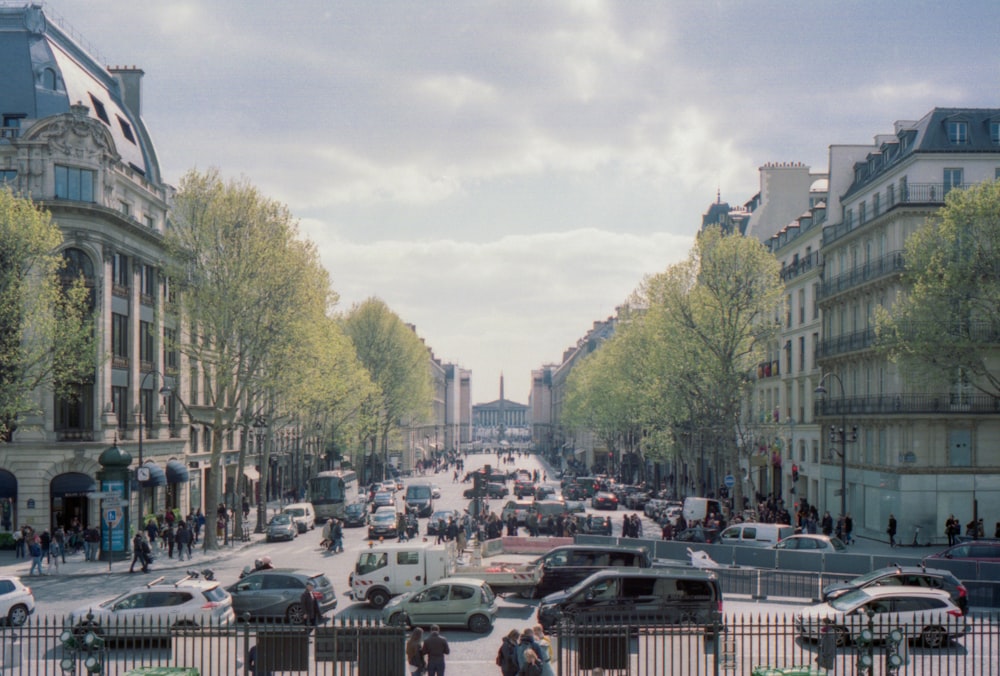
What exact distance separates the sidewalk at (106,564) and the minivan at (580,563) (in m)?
16.5

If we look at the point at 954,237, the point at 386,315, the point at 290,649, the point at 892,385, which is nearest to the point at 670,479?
the point at 386,315

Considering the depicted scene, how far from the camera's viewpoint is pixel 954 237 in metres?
40.3

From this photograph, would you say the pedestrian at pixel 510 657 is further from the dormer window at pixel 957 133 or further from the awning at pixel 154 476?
the dormer window at pixel 957 133

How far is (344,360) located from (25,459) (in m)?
25.3

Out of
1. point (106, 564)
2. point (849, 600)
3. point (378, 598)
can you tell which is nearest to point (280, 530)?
point (106, 564)

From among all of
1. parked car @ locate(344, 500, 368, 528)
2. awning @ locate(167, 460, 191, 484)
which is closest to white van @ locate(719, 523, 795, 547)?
parked car @ locate(344, 500, 368, 528)

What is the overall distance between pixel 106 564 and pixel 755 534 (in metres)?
26.5

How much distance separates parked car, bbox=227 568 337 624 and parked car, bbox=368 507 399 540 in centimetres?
2299

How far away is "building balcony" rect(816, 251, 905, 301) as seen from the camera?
4919 cm

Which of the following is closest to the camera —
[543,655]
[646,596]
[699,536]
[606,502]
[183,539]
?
[543,655]

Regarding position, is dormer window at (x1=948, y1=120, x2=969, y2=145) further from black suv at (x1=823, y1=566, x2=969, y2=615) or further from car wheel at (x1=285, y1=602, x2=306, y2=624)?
car wheel at (x1=285, y1=602, x2=306, y2=624)

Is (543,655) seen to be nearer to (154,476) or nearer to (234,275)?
(234,275)

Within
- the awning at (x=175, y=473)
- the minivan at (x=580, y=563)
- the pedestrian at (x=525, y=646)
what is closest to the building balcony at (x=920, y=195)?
the minivan at (x=580, y=563)

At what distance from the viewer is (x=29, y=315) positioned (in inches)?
1566
